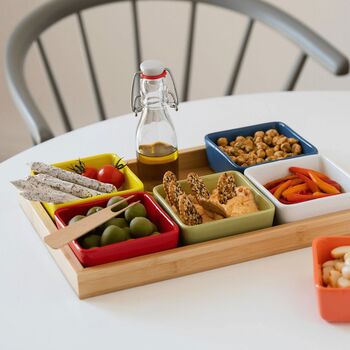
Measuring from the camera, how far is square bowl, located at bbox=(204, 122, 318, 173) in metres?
1.62

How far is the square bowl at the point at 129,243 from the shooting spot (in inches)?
50.8

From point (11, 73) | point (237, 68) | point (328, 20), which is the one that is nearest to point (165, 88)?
point (11, 73)

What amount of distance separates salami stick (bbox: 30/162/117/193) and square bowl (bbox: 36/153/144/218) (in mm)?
28

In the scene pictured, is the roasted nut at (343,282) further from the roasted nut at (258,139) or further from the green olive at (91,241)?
the roasted nut at (258,139)

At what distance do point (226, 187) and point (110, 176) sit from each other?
231mm

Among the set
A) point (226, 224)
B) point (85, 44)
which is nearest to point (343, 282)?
point (226, 224)

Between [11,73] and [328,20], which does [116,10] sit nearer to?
[328,20]

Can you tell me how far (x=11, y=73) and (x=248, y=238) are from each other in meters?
0.92

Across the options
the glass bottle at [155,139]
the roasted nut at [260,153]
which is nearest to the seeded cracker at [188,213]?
the glass bottle at [155,139]

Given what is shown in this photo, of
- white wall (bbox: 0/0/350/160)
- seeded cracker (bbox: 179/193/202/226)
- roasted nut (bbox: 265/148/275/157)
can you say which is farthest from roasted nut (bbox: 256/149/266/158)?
white wall (bbox: 0/0/350/160)

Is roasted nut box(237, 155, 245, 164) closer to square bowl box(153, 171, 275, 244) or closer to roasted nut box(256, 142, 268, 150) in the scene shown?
roasted nut box(256, 142, 268, 150)

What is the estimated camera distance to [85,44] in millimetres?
2219

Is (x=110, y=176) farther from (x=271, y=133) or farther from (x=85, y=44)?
(x=85, y=44)

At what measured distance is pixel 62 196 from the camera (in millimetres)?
1441
